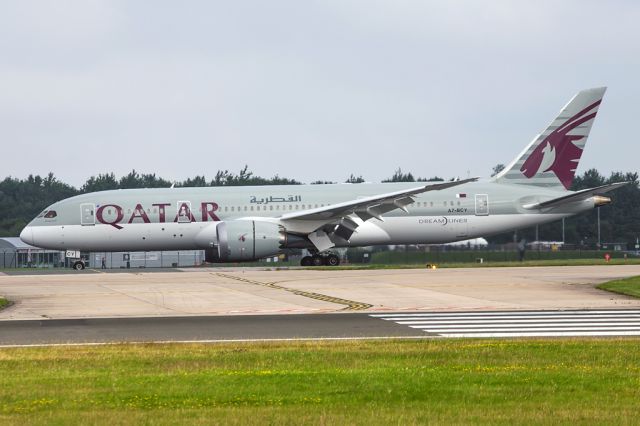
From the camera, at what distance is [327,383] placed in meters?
11.7

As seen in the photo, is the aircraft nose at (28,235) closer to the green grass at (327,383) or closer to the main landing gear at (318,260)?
the main landing gear at (318,260)

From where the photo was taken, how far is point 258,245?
41531 millimetres

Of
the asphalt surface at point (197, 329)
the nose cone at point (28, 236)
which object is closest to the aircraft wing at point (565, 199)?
the nose cone at point (28, 236)

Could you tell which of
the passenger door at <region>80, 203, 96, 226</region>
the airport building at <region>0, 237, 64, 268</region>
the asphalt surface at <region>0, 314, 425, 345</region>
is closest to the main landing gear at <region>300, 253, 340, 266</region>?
the passenger door at <region>80, 203, 96, 226</region>

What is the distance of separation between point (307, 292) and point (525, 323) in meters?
9.46

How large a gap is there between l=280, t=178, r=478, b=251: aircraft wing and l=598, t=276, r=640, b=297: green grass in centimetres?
1235

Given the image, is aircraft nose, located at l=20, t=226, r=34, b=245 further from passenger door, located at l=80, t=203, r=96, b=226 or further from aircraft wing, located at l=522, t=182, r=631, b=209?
aircraft wing, located at l=522, t=182, r=631, b=209

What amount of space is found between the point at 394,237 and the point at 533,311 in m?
23.5

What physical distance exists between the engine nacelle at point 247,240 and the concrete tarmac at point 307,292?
4165 mm

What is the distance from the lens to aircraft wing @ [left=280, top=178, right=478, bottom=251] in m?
41.1

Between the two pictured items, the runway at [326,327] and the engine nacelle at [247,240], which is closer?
the runway at [326,327]

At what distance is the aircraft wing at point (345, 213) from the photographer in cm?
4106

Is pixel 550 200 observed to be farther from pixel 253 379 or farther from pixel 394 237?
pixel 253 379

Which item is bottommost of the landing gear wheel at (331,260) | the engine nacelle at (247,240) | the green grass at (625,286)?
the green grass at (625,286)
